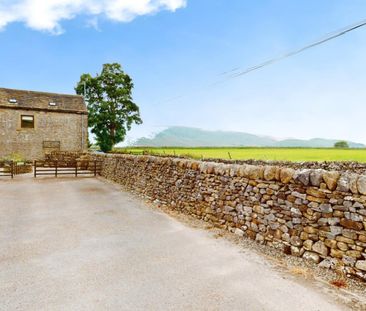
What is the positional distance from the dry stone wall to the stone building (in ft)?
83.6

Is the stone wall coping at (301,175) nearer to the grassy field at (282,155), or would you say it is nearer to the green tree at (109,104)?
the grassy field at (282,155)

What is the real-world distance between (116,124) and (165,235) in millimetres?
35641

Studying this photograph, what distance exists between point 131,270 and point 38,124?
3009 cm

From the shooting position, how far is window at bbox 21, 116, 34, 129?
30562mm

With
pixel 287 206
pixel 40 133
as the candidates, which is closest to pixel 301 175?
pixel 287 206

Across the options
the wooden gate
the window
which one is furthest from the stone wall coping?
the window

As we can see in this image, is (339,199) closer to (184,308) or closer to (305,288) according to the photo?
(305,288)

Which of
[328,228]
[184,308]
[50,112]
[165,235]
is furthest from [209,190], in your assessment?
[50,112]

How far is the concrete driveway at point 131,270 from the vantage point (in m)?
4.14

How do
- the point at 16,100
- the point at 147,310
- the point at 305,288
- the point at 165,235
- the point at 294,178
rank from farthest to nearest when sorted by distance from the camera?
the point at 16,100
the point at 165,235
the point at 294,178
the point at 305,288
the point at 147,310

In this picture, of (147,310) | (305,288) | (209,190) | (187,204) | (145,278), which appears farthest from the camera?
(187,204)

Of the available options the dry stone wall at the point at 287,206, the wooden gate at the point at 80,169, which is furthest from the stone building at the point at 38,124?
the dry stone wall at the point at 287,206

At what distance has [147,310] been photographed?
3.93 meters

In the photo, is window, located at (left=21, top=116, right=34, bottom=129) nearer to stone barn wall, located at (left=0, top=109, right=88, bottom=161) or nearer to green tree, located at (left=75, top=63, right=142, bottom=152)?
stone barn wall, located at (left=0, top=109, right=88, bottom=161)
